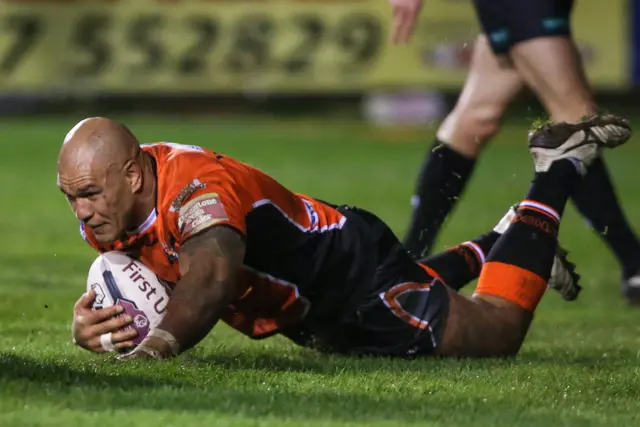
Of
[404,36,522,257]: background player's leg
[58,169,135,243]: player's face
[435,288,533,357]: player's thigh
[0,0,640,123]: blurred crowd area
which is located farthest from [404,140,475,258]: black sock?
[0,0,640,123]: blurred crowd area

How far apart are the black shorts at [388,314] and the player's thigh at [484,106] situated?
154cm

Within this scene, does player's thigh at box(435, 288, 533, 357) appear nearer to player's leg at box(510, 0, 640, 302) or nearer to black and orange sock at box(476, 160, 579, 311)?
black and orange sock at box(476, 160, 579, 311)

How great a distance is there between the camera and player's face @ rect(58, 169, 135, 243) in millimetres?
4012

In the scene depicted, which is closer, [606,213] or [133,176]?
[133,176]

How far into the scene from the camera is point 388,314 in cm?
454

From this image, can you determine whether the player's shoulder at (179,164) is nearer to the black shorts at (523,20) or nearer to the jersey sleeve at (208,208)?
the jersey sleeve at (208,208)

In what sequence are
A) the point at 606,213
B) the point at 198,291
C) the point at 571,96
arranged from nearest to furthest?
the point at 198,291 < the point at 571,96 < the point at 606,213

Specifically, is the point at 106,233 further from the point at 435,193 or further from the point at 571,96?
the point at 571,96

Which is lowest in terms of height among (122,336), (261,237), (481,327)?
(481,327)

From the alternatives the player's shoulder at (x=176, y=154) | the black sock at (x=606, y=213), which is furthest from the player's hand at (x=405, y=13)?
the player's shoulder at (x=176, y=154)

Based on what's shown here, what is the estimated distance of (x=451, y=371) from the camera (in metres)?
4.24

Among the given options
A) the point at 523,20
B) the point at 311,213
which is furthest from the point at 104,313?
the point at 523,20

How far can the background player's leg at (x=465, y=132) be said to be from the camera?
5.92 m

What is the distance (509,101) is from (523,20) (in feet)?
1.50
